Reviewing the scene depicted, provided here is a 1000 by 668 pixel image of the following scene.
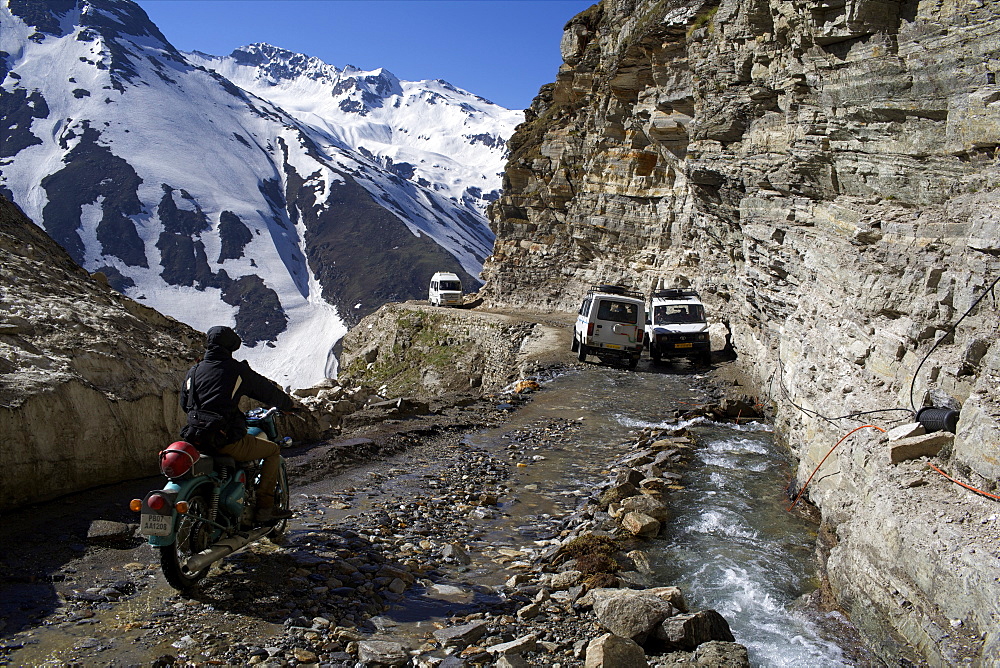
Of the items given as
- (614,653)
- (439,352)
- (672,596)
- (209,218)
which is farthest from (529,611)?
(209,218)

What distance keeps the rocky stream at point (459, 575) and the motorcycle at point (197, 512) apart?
296mm

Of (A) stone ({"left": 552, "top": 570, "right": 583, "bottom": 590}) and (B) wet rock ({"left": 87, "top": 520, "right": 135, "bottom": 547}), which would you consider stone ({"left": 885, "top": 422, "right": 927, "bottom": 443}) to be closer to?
(A) stone ({"left": 552, "top": 570, "right": 583, "bottom": 590})

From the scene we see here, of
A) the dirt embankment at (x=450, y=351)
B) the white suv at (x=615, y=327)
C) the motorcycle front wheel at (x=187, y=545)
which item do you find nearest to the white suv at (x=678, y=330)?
the white suv at (x=615, y=327)

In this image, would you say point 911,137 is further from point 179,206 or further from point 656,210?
point 179,206

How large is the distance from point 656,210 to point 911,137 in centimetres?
2525

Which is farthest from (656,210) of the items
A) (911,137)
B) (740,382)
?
(911,137)

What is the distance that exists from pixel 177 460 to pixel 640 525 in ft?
18.9

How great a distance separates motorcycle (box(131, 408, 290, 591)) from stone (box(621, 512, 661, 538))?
15.0 ft

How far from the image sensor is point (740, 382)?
65.2 feet

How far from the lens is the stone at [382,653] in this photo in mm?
4816

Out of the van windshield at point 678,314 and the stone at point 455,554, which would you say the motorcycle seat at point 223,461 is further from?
the van windshield at point 678,314

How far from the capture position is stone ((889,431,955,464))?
6801 mm

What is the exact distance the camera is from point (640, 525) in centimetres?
848

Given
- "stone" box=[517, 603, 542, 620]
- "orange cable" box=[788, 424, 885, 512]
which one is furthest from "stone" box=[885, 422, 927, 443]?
"stone" box=[517, 603, 542, 620]
